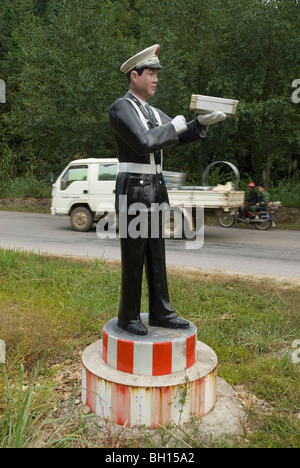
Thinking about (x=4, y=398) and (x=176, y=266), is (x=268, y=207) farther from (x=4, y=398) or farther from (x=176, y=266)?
(x=4, y=398)

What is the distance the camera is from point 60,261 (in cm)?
669

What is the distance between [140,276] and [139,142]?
91 centimetres

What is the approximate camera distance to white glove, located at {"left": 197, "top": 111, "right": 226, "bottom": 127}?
293cm

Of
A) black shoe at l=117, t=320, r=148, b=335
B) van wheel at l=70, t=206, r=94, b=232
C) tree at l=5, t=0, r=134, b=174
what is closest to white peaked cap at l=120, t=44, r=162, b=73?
black shoe at l=117, t=320, r=148, b=335

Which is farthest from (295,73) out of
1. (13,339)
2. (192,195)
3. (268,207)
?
(13,339)

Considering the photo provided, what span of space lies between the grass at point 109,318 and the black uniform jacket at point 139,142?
1304 mm

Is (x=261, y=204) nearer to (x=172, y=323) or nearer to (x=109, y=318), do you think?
(x=109, y=318)

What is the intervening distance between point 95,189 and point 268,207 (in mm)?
4870

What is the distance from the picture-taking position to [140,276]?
3.14 m

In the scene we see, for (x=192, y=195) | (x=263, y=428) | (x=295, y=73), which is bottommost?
(x=263, y=428)

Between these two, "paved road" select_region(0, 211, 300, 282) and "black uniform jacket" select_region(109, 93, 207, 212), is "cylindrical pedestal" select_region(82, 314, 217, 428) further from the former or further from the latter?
"paved road" select_region(0, 211, 300, 282)

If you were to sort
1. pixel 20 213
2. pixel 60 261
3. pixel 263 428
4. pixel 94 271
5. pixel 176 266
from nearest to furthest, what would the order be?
1. pixel 263 428
2. pixel 94 271
3. pixel 60 261
4. pixel 176 266
5. pixel 20 213

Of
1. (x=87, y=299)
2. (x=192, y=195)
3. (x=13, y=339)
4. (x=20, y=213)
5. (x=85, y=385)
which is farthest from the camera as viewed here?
(x=20, y=213)

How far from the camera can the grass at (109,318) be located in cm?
279
